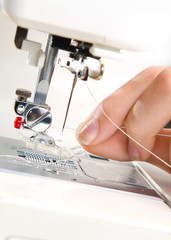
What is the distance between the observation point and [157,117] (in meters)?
0.75

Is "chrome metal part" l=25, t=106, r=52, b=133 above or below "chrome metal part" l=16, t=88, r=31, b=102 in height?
below

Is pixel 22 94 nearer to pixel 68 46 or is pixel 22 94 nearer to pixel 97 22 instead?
pixel 68 46

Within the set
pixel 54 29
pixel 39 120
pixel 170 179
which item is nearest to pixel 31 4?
pixel 54 29

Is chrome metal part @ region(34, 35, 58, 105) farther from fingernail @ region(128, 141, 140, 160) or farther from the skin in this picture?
fingernail @ region(128, 141, 140, 160)

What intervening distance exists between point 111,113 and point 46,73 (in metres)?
0.15

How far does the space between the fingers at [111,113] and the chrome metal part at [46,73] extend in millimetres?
112

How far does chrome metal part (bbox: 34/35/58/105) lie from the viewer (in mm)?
717

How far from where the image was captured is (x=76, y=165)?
0.78m

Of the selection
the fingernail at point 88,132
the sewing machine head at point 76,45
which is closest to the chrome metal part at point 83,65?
the sewing machine head at point 76,45

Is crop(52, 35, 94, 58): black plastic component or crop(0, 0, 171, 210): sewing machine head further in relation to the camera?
crop(52, 35, 94, 58): black plastic component

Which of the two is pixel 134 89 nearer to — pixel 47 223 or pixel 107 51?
pixel 107 51

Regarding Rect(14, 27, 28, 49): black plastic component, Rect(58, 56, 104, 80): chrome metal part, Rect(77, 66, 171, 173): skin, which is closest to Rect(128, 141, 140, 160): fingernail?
Rect(77, 66, 171, 173): skin

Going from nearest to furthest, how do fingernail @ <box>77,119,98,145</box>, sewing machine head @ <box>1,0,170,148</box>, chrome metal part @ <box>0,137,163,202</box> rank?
sewing machine head @ <box>1,0,170,148</box>
chrome metal part @ <box>0,137,163,202</box>
fingernail @ <box>77,119,98,145</box>

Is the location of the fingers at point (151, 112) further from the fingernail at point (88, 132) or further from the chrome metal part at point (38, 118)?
the chrome metal part at point (38, 118)
